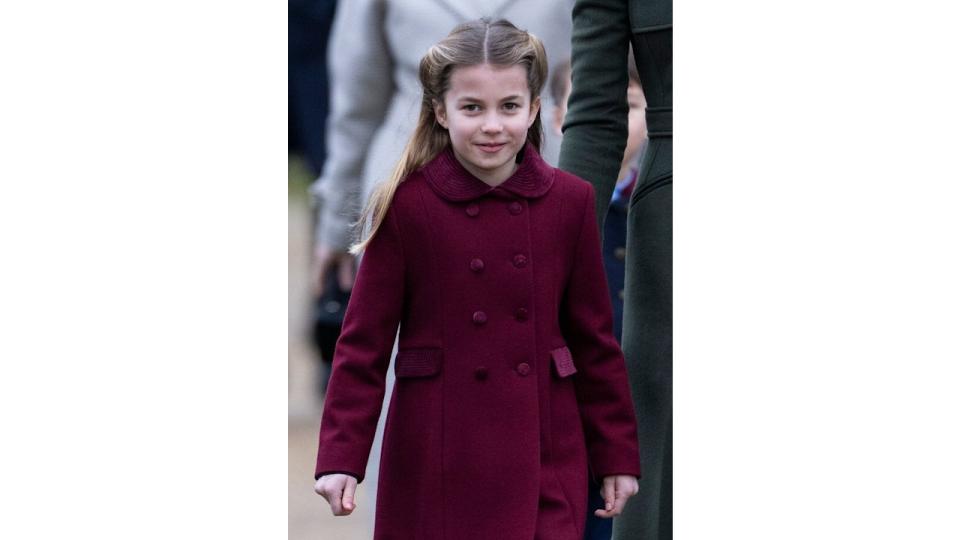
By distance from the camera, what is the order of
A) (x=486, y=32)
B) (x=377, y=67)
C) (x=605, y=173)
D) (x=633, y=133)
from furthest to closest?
(x=377, y=67) < (x=633, y=133) < (x=605, y=173) < (x=486, y=32)

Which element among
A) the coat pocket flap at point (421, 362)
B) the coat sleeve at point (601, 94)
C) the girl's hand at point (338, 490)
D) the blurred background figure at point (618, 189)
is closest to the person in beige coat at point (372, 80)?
the blurred background figure at point (618, 189)

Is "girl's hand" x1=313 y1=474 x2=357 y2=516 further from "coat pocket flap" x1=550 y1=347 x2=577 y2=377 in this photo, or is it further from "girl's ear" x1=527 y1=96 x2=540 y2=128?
"girl's ear" x1=527 y1=96 x2=540 y2=128

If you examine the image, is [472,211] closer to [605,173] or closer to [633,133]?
[605,173]

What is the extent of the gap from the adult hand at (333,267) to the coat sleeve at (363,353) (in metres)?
1.43

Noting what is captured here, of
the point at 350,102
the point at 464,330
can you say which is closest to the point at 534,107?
the point at 464,330

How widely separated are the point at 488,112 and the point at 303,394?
75.6 inches

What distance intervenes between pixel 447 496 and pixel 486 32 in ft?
3.17

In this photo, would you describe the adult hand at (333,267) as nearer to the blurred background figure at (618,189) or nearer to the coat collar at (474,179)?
the blurred background figure at (618,189)

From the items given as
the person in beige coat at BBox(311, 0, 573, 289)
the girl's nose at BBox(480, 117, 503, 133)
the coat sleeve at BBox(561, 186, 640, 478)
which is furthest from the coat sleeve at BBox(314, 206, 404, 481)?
the person in beige coat at BBox(311, 0, 573, 289)

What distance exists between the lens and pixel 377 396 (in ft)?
12.8

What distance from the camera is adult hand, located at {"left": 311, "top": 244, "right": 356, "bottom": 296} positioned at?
5.32 meters

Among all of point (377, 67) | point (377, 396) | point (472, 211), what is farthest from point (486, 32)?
point (377, 67)

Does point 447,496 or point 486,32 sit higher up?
point 486,32

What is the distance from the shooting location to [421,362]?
12.7 ft
